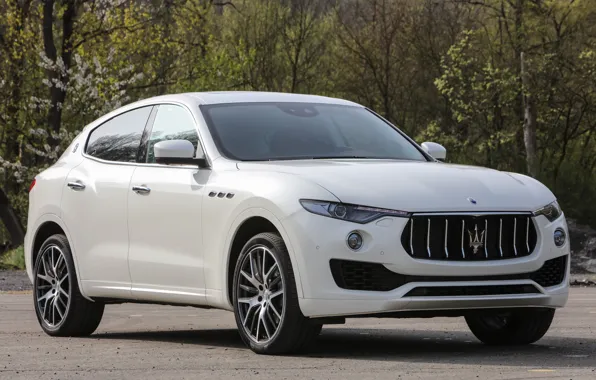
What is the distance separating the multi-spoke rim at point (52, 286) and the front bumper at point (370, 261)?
3.01m

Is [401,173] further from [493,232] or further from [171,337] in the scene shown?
[171,337]

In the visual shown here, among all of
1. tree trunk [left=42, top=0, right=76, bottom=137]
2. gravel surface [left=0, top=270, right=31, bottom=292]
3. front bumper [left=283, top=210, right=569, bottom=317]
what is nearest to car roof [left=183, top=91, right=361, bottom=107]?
front bumper [left=283, top=210, right=569, bottom=317]

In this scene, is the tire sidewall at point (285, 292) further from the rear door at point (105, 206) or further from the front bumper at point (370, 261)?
the rear door at point (105, 206)

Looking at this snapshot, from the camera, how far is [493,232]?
8.08m

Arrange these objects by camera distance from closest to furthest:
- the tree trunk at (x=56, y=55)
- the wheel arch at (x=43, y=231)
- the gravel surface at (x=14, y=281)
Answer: the wheel arch at (x=43, y=231) < the gravel surface at (x=14, y=281) < the tree trunk at (x=56, y=55)

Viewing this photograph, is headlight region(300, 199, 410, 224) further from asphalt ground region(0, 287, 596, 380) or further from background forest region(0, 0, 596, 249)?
background forest region(0, 0, 596, 249)

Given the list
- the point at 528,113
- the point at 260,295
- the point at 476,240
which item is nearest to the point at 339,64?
the point at 528,113

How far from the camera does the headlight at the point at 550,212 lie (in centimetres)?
833

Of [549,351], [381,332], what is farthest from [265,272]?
[381,332]

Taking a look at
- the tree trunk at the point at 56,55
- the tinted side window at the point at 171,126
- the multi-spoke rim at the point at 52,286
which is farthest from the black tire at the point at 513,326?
the tree trunk at the point at 56,55

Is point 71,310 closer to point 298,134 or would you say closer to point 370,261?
point 298,134

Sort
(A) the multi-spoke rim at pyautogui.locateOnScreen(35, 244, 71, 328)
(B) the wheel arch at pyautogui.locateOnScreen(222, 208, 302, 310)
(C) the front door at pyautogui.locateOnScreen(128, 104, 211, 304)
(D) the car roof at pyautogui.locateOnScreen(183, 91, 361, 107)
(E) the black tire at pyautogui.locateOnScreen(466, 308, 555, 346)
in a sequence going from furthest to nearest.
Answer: (A) the multi-spoke rim at pyautogui.locateOnScreen(35, 244, 71, 328)
(D) the car roof at pyautogui.locateOnScreen(183, 91, 361, 107)
(C) the front door at pyautogui.locateOnScreen(128, 104, 211, 304)
(E) the black tire at pyautogui.locateOnScreen(466, 308, 555, 346)
(B) the wheel arch at pyautogui.locateOnScreen(222, 208, 302, 310)

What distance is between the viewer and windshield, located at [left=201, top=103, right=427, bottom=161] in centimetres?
912

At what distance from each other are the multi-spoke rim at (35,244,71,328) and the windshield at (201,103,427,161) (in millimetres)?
1895
